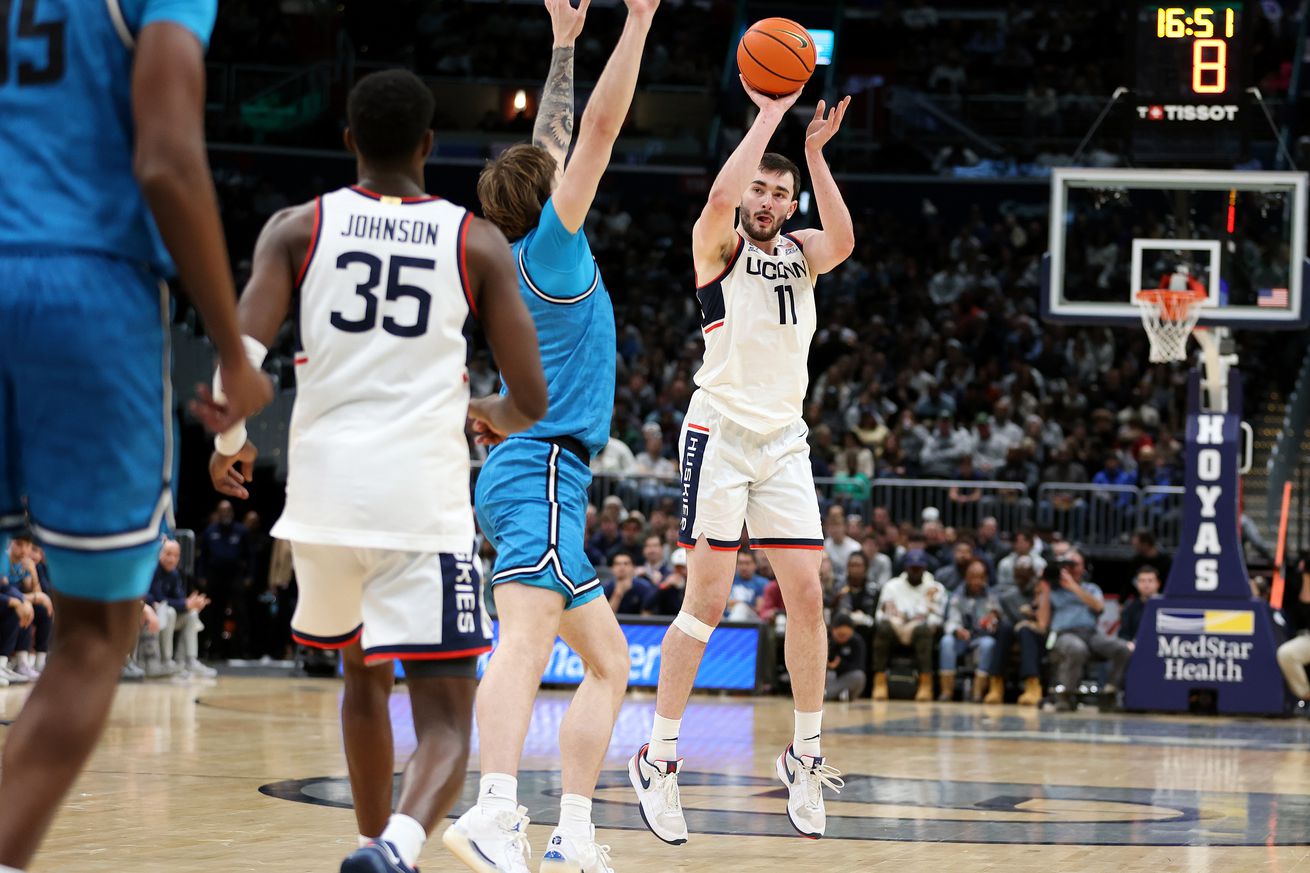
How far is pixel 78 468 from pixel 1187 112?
1306 cm

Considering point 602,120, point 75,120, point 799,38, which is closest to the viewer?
point 75,120

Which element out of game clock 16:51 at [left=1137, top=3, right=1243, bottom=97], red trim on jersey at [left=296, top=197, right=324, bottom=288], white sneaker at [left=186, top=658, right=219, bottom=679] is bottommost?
white sneaker at [left=186, top=658, right=219, bottom=679]

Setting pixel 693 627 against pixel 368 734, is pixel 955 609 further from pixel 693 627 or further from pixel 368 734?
pixel 368 734

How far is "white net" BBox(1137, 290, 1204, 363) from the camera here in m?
15.2

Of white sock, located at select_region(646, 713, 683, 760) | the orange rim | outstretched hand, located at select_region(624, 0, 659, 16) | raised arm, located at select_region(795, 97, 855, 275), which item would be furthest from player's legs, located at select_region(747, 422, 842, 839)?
the orange rim

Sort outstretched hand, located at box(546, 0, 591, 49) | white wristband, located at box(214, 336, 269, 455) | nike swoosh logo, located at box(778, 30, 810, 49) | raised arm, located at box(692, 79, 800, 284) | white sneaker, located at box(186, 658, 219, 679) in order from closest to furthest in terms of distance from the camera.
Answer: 1. white wristband, located at box(214, 336, 269, 455)
2. outstretched hand, located at box(546, 0, 591, 49)
3. raised arm, located at box(692, 79, 800, 284)
4. nike swoosh logo, located at box(778, 30, 810, 49)
5. white sneaker, located at box(186, 658, 219, 679)

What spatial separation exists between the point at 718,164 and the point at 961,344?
20.6ft

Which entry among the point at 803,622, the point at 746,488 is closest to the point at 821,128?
the point at 746,488

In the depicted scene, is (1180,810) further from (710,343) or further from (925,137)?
(925,137)

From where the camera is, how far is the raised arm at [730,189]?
21.0 feet

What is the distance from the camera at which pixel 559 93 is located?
607 centimetres

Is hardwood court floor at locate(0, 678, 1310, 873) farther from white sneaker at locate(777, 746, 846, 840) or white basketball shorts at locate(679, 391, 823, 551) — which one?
white basketball shorts at locate(679, 391, 823, 551)

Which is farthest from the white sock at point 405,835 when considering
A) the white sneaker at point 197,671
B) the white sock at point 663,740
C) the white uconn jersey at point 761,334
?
the white sneaker at point 197,671

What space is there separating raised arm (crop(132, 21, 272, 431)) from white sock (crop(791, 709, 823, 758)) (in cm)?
399
